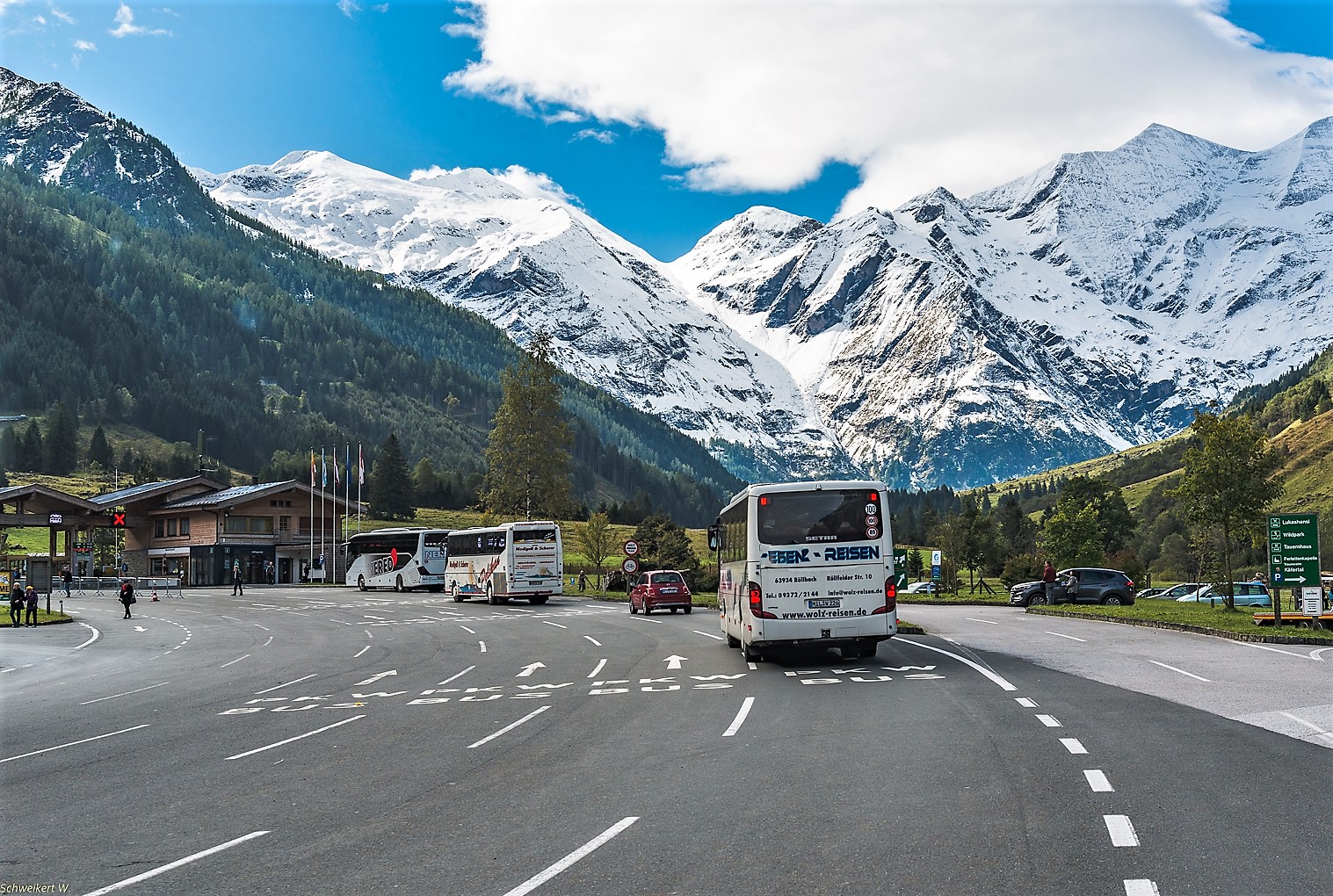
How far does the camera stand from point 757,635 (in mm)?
21875

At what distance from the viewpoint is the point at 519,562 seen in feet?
188

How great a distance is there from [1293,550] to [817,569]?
1574 cm

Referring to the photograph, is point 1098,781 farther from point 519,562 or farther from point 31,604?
point 519,562

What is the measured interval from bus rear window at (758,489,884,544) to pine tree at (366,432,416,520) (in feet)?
403

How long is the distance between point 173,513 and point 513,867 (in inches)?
3967

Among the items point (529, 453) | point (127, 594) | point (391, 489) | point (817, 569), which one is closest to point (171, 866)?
point (817, 569)

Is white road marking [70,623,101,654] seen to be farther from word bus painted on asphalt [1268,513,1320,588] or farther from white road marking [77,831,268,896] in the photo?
word bus painted on asphalt [1268,513,1320,588]

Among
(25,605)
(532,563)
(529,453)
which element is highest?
(529,453)

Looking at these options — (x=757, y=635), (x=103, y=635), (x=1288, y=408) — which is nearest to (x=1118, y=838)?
(x=757, y=635)

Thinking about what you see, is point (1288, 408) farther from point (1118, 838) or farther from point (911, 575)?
point (1118, 838)

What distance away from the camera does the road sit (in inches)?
308

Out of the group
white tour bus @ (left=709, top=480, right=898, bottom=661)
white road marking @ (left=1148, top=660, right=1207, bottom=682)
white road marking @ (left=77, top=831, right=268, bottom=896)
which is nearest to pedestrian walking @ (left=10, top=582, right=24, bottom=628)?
white tour bus @ (left=709, top=480, right=898, bottom=661)

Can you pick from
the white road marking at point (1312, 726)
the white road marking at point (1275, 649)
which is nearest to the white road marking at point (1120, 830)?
the white road marking at point (1312, 726)

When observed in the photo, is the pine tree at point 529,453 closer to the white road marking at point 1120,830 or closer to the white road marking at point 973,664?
the white road marking at point 973,664
